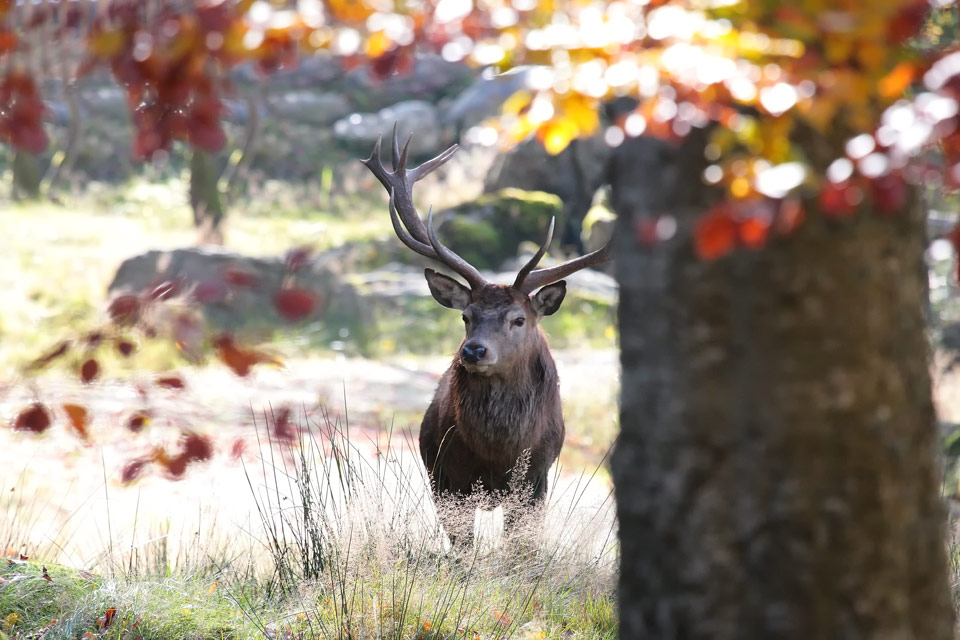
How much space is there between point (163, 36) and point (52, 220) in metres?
19.2

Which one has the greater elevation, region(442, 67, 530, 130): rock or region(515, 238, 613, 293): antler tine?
region(442, 67, 530, 130): rock

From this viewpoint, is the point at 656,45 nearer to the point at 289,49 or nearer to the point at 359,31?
the point at 359,31

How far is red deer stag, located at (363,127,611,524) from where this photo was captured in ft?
18.2

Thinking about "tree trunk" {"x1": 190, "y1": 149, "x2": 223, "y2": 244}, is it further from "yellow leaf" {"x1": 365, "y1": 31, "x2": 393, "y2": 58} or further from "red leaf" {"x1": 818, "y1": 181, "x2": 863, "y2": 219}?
"red leaf" {"x1": 818, "y1": 181, "x2": 863, "y2": 219}

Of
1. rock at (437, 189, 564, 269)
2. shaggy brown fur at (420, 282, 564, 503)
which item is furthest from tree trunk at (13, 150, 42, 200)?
shaggy brown fur at (420, 282, 564, 503)

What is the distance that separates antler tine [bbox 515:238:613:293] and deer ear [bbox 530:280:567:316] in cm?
10

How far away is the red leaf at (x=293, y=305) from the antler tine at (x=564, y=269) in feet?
11.1

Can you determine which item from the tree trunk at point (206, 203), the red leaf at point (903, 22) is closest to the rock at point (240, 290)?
the tree trunk at point (206, 203)

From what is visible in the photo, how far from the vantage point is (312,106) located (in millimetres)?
29203

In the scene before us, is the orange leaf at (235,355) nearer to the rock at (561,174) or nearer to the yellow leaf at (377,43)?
the yellow leaf at (377,43)

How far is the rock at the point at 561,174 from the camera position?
64.7 feet

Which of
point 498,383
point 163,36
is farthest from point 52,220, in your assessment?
point 163,36

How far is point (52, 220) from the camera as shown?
19.6 m

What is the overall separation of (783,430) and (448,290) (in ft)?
13.3
